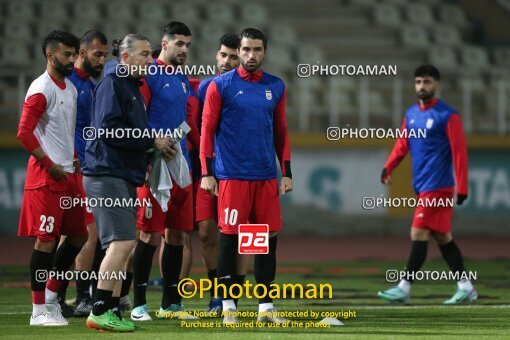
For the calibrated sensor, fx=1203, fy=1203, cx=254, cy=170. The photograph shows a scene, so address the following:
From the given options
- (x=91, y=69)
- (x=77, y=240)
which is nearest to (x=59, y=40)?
(x=91, y=69)

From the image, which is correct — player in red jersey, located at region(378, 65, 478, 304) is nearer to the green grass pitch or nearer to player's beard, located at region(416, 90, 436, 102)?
player's beard, located at region(416, 90, 436, 102)

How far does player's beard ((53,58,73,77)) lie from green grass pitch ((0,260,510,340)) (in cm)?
205

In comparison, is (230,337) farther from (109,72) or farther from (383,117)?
(383,117)

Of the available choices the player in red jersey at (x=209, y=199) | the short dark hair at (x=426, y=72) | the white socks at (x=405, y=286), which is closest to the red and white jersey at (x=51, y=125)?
the player in red jersey at (x=209, y=199)

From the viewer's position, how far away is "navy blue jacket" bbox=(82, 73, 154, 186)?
Answer: 29.9 ft

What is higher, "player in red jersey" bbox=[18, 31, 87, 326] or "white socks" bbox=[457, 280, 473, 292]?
"player in red jersey" bbox=[18, 31, 87, 326]

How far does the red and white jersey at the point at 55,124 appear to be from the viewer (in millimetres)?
A: 9711

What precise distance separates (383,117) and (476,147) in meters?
1.87

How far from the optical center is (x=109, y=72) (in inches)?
368

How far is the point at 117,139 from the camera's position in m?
9.09

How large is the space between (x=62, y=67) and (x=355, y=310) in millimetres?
3436

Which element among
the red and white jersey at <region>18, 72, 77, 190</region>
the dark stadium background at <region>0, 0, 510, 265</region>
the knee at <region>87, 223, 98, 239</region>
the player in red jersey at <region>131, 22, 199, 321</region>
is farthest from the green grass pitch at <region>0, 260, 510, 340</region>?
the dark stadium background at <region>0, 0, 510, 265</region>

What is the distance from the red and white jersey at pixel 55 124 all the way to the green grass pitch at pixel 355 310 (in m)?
1.39

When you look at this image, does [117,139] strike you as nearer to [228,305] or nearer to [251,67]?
[251,67]
